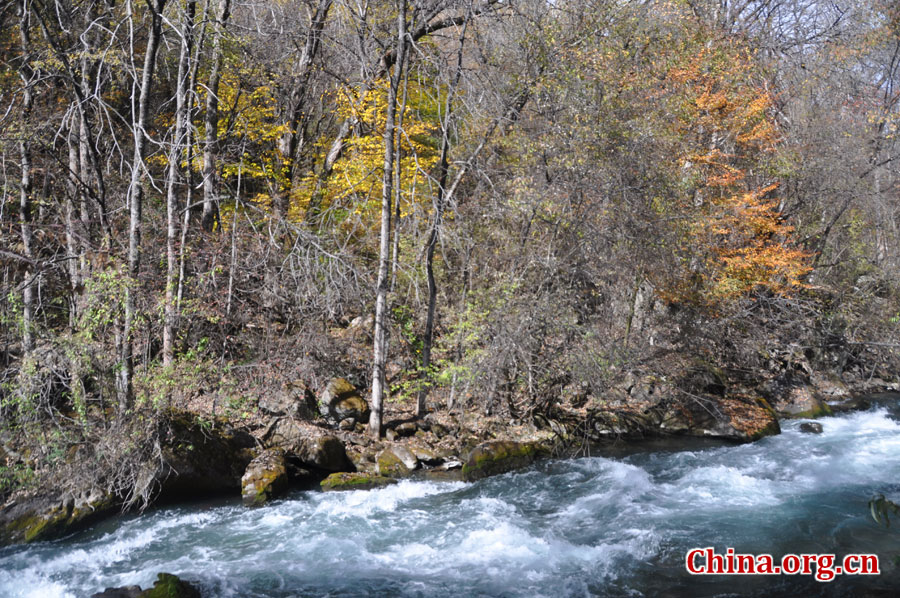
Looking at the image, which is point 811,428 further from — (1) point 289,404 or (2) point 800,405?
(1) point 289,404

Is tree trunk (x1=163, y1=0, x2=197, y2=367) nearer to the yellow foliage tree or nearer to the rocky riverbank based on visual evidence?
the rocky riverbank

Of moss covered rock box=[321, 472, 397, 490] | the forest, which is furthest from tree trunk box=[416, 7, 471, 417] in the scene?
moss covered rock box=[321, 472, 397, 490]

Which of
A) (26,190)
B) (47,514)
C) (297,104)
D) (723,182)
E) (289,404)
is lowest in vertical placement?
(47,514)

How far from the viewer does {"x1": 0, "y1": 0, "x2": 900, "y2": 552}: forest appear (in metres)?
9.25

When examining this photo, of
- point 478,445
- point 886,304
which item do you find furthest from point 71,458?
point 886,304

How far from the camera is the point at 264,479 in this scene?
380 inches

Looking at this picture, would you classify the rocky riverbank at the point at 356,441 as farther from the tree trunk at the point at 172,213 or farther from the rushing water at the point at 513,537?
the tree trunk at the point at 172,213

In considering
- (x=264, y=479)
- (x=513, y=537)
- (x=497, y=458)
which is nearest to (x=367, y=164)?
(x=497, y=458)

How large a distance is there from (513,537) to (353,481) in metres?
3.09

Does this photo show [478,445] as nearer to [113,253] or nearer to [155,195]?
[113,253]

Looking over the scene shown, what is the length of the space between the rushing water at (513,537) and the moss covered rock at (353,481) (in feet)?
0.73

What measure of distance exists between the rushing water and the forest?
1.41 m

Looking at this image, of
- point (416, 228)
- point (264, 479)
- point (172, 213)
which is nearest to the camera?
point (264, 479)

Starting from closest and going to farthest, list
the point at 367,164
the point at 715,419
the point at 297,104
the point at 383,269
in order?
1. the point at 383,269
2. the point at 715,419
3. the point at 367,164
4. the point at 297,104
